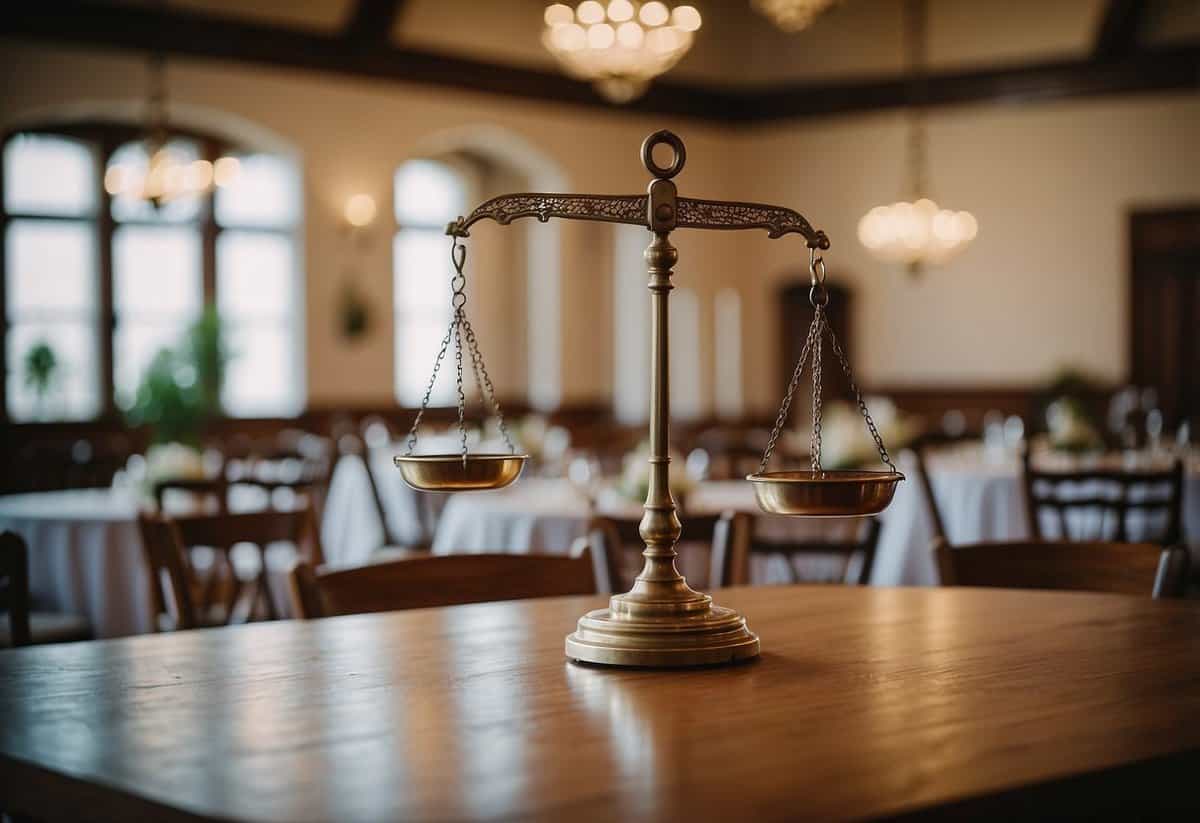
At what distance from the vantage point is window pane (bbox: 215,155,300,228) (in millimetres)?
10852

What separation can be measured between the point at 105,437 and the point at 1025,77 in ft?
23.8

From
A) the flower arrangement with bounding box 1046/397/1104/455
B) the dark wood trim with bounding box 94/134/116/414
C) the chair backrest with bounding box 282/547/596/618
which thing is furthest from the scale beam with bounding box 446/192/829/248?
the dark wood trim with bounding box 94/134/116/414

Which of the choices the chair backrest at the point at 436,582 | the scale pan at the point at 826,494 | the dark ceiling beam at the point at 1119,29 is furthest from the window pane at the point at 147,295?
the scale pan at the point at 826,494

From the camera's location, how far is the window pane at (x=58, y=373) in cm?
983

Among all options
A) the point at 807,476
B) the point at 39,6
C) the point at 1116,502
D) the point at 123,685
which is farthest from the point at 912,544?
the point at 39,6

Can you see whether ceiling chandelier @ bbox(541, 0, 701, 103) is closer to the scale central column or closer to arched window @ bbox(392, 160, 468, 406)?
arched window @ bbox(392, 160, 468, 406)

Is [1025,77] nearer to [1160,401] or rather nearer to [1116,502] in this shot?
[1160,401]

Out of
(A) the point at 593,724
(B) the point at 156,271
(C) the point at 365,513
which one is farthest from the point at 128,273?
(A) the point at 593,724

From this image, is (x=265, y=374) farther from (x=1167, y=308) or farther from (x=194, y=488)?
(x=1167, y=308)

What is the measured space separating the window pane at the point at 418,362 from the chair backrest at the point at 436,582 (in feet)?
30.1

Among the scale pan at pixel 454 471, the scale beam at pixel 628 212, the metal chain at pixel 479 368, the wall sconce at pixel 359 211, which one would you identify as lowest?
the scale pan at pixel 454 471

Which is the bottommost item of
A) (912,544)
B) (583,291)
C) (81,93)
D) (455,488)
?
(912,544)

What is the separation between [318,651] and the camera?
195 centimetres

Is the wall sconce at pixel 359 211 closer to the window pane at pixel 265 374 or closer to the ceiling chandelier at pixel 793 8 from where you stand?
the window pane at pixel 265 374
